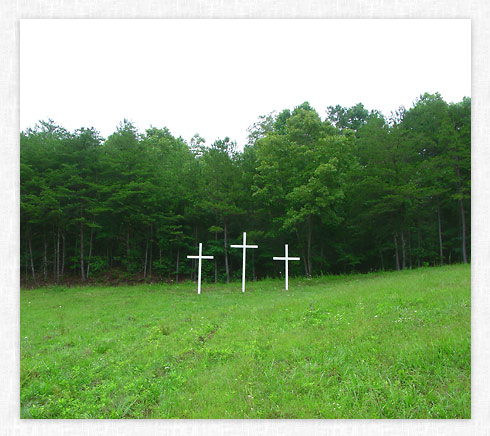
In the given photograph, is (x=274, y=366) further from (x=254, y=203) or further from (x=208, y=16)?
(x=254, y=203)

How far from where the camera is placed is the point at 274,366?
3582 mm

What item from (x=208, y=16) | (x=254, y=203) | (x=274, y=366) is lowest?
(x=274, y=366)

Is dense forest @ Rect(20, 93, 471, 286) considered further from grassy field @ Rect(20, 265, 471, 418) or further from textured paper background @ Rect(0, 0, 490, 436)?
textured paper background @ Rect(0, 0, 490, 436)

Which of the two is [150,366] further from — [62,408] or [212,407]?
[212,407]

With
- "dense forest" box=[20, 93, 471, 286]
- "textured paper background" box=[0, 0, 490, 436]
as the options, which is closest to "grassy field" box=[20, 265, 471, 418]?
"textured paper background" box=[0, 0, 490, 436]

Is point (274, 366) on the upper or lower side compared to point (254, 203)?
lower

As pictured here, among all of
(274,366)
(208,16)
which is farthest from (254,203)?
(274,366)

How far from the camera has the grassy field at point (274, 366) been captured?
111 inches

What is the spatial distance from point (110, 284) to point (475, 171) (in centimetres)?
1852

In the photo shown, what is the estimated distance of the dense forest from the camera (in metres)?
15.9

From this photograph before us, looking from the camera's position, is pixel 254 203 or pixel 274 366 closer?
pixel 274 366

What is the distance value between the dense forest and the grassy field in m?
11.1

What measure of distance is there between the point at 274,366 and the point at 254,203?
1544 cm

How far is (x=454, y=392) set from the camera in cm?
275
